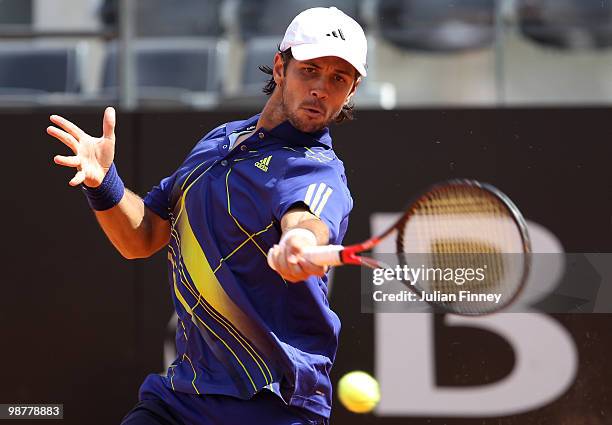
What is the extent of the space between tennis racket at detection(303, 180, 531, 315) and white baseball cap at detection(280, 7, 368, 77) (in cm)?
45

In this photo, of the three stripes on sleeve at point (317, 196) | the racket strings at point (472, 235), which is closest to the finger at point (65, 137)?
the three stripes on sleeve at point (317, 196)

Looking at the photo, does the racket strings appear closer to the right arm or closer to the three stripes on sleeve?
the three stripes on sleeve

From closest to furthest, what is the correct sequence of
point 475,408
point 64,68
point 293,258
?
point 293,258 → point 475,408 → point 64,68

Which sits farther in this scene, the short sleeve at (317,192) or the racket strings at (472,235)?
the racket strings at (472,235)

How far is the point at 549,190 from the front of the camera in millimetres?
5086

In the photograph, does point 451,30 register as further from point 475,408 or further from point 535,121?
point 475,408

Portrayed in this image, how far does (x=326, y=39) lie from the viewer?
9.71 feet

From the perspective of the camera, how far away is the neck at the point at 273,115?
10.2ft

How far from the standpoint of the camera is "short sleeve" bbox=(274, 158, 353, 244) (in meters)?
2.77

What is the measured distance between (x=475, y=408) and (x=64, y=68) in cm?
329

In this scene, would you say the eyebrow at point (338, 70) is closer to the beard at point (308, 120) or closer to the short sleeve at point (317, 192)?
the beard at point (308, 120)

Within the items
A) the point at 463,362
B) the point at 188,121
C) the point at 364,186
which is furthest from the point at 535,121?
the point at 188,121

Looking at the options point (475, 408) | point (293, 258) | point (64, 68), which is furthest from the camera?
point (64, 68)

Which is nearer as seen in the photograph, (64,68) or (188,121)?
(188,121)
